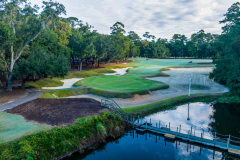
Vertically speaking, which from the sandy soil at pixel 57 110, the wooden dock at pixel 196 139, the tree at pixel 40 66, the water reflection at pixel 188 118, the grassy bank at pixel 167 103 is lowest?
the wooden dock at pixel 196 139

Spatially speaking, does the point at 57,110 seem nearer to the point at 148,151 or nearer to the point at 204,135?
the point at 148,151

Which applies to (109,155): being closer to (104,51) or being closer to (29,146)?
(29,146)

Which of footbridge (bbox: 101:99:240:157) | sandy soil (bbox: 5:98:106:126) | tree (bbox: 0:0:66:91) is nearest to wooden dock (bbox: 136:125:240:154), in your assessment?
footbridge (bbox: 101:99:240:157)

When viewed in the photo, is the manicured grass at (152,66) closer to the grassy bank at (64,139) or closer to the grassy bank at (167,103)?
the grassy bank at (167,103)

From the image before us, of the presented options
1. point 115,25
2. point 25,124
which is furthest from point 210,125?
point 115,25

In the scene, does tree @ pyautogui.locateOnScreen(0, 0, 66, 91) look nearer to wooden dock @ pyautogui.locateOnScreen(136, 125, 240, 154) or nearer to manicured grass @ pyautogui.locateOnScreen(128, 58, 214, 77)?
wooden dock @ pyautogui.locateOnScreen(136, 125, 240, 154)

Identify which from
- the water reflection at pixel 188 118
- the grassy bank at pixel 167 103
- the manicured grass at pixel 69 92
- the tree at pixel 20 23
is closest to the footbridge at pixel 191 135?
the water reflection at pixel 188 118

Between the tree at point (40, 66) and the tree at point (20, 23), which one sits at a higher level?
the tree at point (20, 23)
